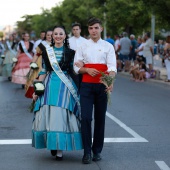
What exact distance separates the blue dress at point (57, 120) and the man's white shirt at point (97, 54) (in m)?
0.40

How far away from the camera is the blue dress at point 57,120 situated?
7477 mm

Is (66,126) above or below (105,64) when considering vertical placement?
below

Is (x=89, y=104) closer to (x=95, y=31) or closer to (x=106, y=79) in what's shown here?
(x=106, y=79)

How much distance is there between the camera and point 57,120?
750 centimetres

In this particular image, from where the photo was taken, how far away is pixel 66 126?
7.55 meters

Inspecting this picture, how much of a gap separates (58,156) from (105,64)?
4.49 ft

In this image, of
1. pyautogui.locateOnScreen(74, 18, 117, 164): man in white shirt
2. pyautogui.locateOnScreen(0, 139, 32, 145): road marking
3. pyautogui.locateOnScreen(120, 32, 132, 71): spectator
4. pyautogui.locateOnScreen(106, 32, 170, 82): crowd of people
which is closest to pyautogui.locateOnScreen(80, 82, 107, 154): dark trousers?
pyautogui.locateOnScreen(74, 18, 117, 164): man in white shirt

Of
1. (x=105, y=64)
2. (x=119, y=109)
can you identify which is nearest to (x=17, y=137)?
(x=105, y=64)

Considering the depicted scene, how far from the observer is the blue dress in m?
7.48

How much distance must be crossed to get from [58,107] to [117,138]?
231cm

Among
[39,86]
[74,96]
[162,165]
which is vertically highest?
[39,86]

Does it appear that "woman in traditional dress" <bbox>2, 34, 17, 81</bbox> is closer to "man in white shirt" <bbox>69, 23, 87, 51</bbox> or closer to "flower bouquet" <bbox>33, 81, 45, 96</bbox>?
"man in white shirt" <bbox>69, 23, 87, 51</bbox>

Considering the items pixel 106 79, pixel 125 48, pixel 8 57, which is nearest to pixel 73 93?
pixel 106 79

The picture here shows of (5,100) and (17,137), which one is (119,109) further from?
(17,137)
